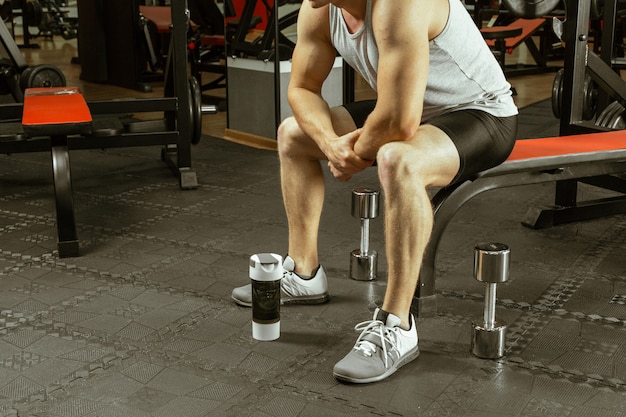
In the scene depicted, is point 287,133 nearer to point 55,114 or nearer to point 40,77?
point 55,114

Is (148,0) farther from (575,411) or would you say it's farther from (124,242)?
(575,411)

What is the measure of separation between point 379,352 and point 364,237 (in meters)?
0.66

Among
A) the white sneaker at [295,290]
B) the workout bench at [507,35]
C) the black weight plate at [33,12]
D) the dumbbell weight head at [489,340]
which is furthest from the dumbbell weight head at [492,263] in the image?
the black weight plate at [33,12]

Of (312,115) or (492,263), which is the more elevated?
(312,115)

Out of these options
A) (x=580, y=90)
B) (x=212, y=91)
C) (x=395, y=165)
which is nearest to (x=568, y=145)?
(x=580, y=90)

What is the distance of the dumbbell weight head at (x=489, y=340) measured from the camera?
1918 mm

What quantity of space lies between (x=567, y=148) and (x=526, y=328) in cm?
63

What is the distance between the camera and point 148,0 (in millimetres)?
7719

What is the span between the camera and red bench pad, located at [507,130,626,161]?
2.30 meters

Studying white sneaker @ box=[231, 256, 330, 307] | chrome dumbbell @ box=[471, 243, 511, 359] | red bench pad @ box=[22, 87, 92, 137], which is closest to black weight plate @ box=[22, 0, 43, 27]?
red bench pad @ box=[22, 87, 92, 137]

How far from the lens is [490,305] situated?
1.92 metres

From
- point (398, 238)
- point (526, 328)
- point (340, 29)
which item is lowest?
point (526, 328)

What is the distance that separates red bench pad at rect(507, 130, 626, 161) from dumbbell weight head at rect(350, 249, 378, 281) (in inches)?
21.5

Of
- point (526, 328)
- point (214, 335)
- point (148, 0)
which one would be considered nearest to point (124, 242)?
point (214, 335)
